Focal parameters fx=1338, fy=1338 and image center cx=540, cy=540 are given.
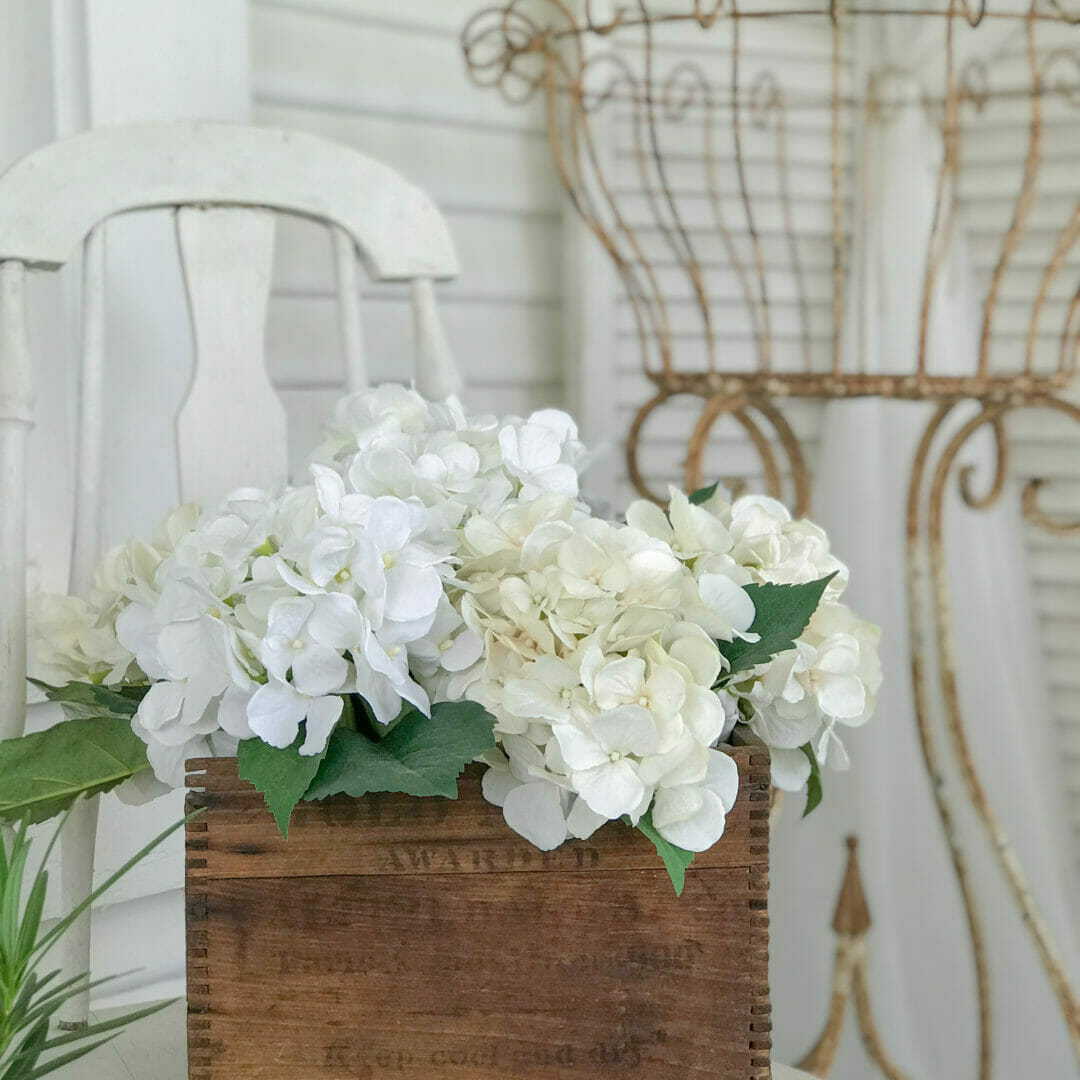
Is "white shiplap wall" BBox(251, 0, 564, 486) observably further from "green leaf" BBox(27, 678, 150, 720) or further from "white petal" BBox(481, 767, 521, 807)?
"white petal" BBox(481, 767, 521, 807)

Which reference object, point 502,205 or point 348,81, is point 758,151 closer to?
point 502,205

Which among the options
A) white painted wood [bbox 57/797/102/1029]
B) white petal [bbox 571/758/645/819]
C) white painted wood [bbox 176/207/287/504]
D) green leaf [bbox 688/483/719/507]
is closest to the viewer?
white petal [bbox 571/758/645/819]

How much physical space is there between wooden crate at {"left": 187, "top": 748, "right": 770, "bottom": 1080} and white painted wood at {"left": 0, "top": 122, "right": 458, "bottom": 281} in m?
0.56

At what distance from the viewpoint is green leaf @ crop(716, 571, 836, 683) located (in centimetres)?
66

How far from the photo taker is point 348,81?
156 centimetres

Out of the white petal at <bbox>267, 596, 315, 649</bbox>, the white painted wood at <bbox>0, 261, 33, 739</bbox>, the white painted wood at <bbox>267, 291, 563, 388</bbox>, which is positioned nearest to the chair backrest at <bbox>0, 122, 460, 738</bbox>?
the white painted wood at <bbox>0, 261, 33, 739</bbox>

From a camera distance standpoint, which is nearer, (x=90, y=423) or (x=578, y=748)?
(x=578, y=748)

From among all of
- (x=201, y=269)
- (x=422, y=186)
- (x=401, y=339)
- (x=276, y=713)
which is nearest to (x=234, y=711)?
(x=276, y=713)

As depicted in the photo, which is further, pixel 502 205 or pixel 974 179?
pixel 974 179

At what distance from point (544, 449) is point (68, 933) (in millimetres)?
543

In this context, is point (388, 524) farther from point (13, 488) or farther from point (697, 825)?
point (13, 488)

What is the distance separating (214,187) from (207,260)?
0.20 ft

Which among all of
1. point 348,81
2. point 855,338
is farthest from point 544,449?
point 855,338

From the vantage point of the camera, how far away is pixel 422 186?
163 cm
